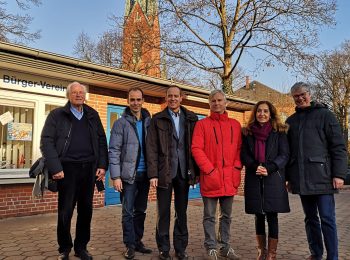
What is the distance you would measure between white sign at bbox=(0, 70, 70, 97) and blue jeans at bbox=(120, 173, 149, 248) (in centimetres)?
401

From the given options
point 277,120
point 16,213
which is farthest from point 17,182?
point 277,120

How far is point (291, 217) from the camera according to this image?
27.1 feet

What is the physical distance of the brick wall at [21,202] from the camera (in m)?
7.18

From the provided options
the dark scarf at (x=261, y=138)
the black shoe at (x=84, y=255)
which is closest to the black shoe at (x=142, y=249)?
the black shoe at (x=84, y=255)

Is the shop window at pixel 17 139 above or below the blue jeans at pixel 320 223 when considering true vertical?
above

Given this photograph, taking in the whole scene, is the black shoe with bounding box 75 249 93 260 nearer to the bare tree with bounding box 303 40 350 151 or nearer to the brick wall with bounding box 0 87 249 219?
the brick wall with bounding box 0 87 249 219

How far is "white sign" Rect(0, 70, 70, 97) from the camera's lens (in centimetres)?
724

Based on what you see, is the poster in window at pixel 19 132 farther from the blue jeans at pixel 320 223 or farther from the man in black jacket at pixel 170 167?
the blue jeans at pixel 320 223

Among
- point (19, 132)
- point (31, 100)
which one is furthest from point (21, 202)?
point (31, 100)

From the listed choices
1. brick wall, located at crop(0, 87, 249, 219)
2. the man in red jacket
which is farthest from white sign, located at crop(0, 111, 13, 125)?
the man in red jacket

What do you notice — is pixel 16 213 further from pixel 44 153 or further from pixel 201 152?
pixel 201 152

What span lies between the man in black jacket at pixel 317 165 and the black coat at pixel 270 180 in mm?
179

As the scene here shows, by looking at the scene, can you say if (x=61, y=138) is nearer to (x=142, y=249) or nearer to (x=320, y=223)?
(x=142, y=249)

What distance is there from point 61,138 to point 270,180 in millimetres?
2362
